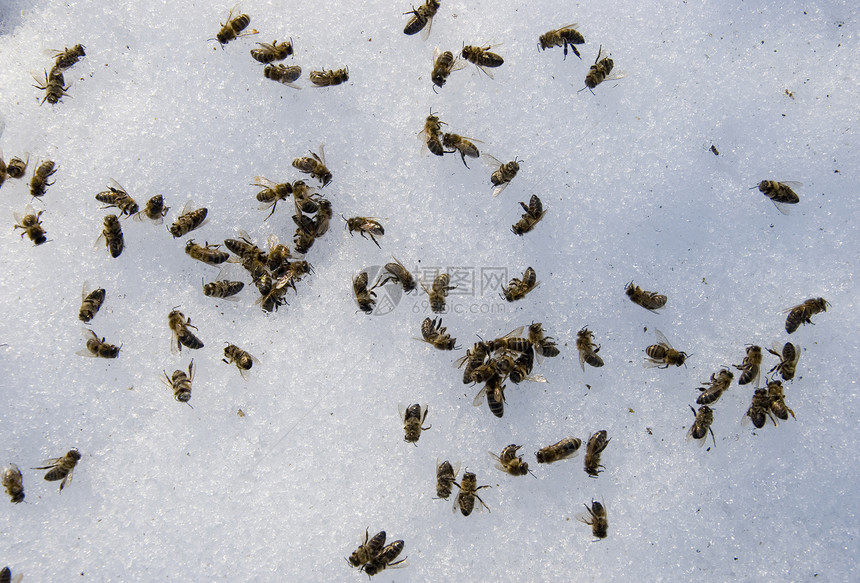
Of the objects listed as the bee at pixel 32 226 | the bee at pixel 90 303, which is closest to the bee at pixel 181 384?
the bee at pixel 90 303

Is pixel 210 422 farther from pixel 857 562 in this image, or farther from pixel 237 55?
pixel 857 562

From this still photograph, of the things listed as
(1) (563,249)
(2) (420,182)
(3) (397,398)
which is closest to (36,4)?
(2) (420,182)

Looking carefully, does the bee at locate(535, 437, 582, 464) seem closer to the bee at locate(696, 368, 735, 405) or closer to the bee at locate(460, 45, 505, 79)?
the bee at locate(696, 368, 735, 405)

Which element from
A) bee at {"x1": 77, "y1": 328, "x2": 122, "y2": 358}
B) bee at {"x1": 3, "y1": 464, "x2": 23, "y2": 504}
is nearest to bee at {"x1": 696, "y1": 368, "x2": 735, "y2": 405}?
bee at {"x1": 3, "y1": 464, "x2": 23, "y2": 504}

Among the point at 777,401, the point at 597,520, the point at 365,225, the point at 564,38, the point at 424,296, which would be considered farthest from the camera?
the point at 424,296

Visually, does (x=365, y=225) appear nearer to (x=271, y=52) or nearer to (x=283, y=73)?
(x=283, y=73)

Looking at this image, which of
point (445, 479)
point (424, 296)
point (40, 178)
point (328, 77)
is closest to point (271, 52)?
point (328, 77)
